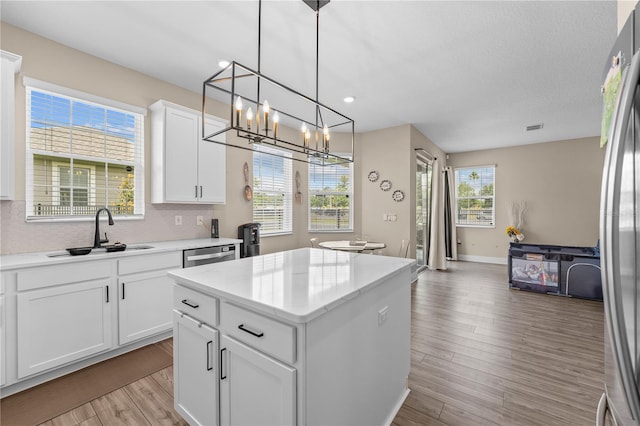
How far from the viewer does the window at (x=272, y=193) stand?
4.56 m

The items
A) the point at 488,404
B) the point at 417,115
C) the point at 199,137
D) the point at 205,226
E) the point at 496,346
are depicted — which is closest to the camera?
the point at 488,404

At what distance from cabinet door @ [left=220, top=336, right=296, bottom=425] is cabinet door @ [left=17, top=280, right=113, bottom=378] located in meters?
1.70

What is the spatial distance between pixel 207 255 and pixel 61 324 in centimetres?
127

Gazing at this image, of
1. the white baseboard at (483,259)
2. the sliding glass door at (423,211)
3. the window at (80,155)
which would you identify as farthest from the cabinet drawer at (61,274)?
the white baseboard at (483,259)

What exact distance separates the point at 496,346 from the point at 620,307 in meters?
2.71

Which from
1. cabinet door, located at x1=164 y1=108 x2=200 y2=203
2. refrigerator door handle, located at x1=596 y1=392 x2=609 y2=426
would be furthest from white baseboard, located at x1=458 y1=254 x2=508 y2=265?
refrigerator door handle, located at x1=596 y1=392 x2=609 y2=426

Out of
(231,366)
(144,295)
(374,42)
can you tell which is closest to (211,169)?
(144,295)

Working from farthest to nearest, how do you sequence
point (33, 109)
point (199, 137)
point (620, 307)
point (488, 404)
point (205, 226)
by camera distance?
1. point (205, 226)
2. point (199, 137)
3. point (33, 109)
4. point (488, 404)
5. point (620, 307)

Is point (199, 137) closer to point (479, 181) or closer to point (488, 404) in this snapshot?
point (488, 404)

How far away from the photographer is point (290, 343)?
3.69 feet

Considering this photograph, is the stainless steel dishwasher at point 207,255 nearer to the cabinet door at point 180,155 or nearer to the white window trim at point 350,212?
the cabinet door at point 180,155

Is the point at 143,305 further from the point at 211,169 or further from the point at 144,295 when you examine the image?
the point at 211,169

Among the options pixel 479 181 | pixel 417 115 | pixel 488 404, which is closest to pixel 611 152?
pixel 488 404

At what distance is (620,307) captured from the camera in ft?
1.82
